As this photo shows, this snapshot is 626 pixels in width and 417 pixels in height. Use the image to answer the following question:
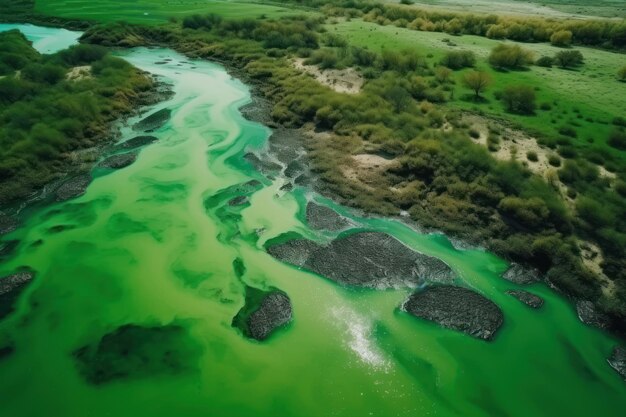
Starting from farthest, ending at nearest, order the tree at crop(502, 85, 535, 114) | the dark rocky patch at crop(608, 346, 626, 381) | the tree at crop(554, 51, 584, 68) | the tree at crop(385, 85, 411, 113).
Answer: the tree at crop(554, 51, 584, 68)
the tree at crop(385, 85, 411, 113)
the tree at crop(502, 85, 535, 114)
the dark rocky patch at crop(608, 346, 626, 381)

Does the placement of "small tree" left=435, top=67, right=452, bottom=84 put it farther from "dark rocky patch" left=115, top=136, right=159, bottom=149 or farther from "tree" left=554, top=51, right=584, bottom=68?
"dark rocky patch" left=115, top=136, right=159, bottom=149

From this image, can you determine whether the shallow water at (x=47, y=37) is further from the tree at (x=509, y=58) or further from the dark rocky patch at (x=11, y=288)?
the tree at (x=509, y=58)

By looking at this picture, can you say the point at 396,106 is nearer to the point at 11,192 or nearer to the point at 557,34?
the point at 11,192

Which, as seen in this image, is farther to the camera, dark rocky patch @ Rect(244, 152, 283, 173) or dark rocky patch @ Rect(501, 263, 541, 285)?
dark rocky patch @ Rect(244, 152, 283, 173)

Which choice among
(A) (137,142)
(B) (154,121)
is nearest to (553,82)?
(B) (154,121)

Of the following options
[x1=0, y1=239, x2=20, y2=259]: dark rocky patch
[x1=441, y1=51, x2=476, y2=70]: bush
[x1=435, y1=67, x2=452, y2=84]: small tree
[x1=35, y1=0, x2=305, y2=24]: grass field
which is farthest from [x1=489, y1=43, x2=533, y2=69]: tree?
[x1=0, y1=239, x2=20, y2=259]: dark rocky patch

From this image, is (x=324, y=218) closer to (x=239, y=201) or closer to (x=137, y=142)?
(x=239, y=201)

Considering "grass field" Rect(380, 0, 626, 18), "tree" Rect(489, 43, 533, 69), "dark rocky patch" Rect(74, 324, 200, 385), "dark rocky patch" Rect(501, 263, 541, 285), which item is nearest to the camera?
"dark rocky patch" Rect(74, 324, 200, 385)
